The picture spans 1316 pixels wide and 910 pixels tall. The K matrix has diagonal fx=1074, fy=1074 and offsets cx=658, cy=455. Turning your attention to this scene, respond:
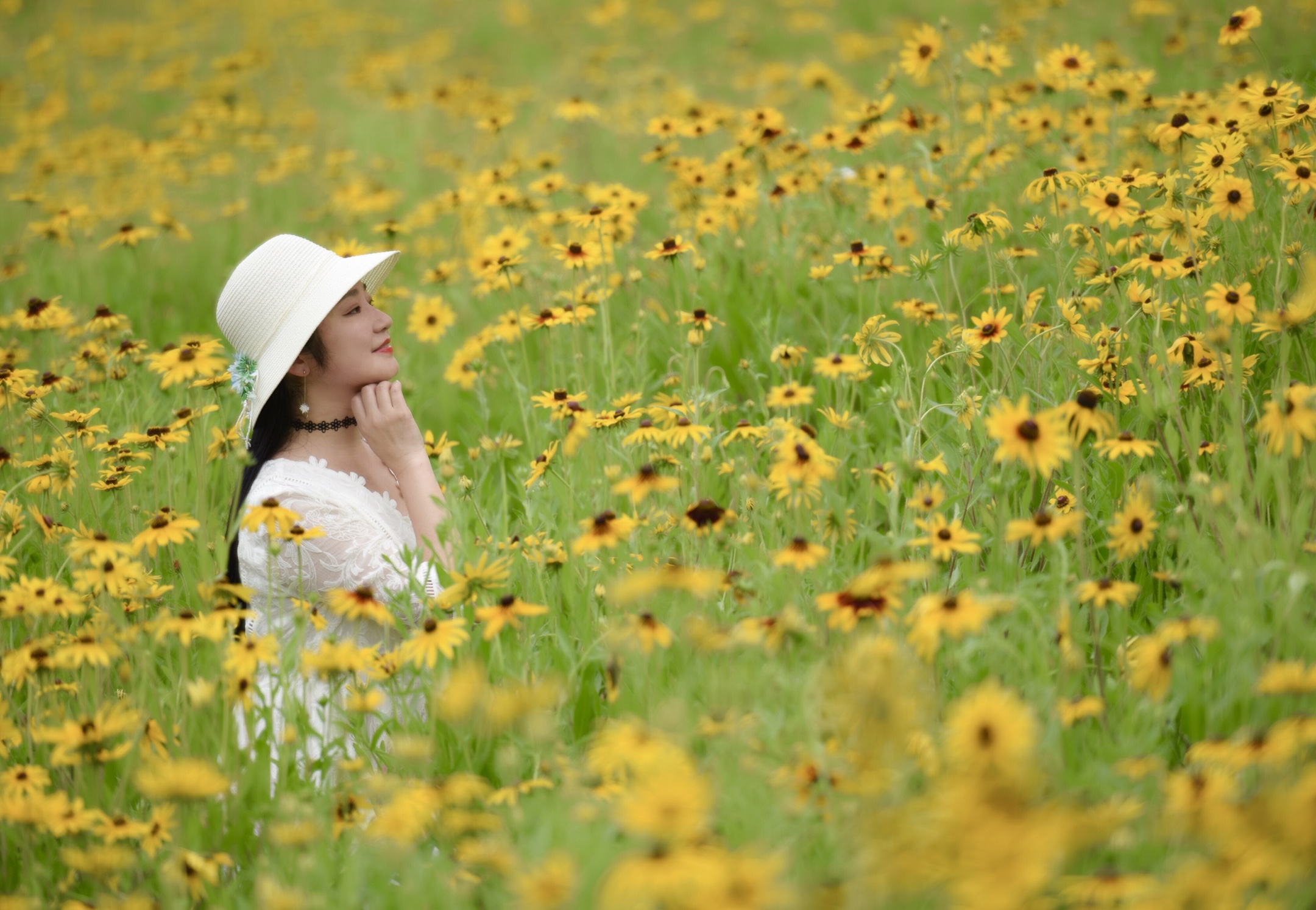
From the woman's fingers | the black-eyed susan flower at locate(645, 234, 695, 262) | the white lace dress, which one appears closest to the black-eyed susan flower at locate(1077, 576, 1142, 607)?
the white lace dress

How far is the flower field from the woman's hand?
8.4 inches

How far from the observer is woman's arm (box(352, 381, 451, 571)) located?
313 centimetres

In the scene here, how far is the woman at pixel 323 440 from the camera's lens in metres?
3.02

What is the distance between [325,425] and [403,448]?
0.36 meters

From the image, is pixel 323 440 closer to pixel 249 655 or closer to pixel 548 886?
pixel 249 655

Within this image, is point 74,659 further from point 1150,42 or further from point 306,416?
point 1150,42

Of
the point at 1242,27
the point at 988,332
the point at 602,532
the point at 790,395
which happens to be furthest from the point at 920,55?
the point at 602,532

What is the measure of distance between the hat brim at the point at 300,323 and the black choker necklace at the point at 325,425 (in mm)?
140

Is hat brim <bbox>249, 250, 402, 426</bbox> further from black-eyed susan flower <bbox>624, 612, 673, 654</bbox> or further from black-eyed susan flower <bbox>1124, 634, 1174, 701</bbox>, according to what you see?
black-eyed susan flower <bbox>1124, 634, 1174, 701</bbox>

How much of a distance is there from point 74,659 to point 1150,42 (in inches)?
271

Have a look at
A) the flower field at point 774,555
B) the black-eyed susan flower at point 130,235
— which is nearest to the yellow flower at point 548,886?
the flower field at point 774,555

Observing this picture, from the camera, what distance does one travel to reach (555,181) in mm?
4363

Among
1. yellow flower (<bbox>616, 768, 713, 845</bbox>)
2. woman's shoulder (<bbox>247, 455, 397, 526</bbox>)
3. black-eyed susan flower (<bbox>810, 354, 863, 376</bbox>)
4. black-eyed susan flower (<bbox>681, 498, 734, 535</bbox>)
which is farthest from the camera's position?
woman's shoulder (<bbox>247, 455, 397, 526</bbox>)

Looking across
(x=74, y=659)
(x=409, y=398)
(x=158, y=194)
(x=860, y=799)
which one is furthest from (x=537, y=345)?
(x=158, y=194)
